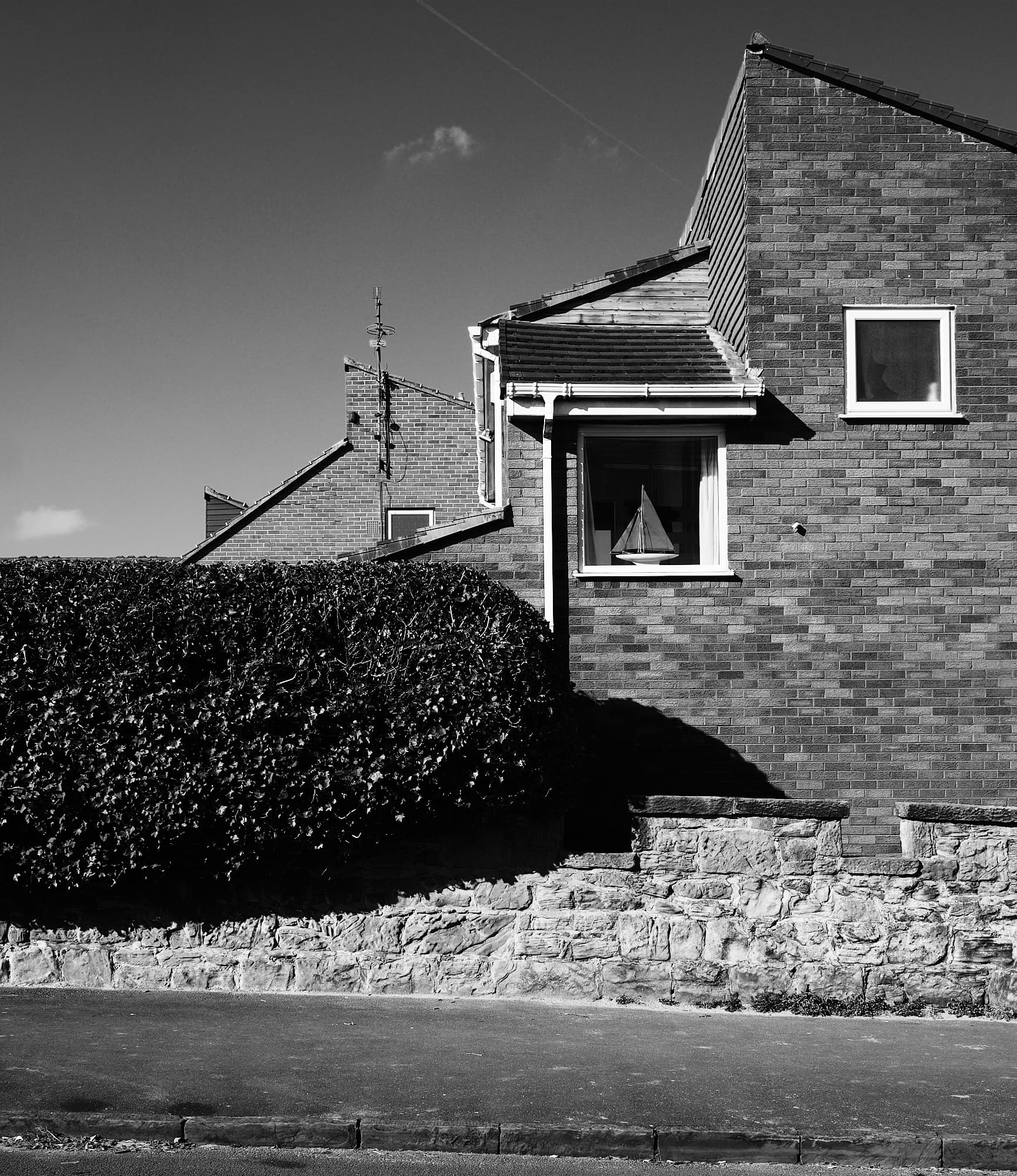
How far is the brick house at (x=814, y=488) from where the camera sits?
11781 millimetres

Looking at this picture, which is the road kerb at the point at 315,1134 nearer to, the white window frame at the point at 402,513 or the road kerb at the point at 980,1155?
the road kerb at the point at 980,1155

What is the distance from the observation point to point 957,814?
8953 mm

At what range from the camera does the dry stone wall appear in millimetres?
8852

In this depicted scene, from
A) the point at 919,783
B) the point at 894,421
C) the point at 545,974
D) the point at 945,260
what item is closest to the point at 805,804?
the point at 545,974

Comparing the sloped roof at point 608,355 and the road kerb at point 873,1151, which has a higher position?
the sloped roof at point 608,355

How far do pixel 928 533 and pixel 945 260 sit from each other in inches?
115

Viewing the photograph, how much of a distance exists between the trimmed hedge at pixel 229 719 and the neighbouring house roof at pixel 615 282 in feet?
19.4

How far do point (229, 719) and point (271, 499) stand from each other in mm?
17937

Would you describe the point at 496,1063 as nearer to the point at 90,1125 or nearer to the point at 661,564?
the point at 90,1125

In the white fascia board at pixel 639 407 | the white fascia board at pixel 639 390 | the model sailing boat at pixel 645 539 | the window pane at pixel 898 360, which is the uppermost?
the window pane at pixel 898 360

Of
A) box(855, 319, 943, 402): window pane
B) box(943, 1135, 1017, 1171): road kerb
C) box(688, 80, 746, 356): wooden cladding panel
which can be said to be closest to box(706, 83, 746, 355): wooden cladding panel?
box(688, 80, 746, 356): wooden cladding panel

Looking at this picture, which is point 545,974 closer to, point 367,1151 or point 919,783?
point 367,1151

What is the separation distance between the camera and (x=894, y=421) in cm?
1209

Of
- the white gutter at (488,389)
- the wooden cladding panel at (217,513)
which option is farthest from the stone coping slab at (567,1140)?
the wooden cladding panel at (217,513)
